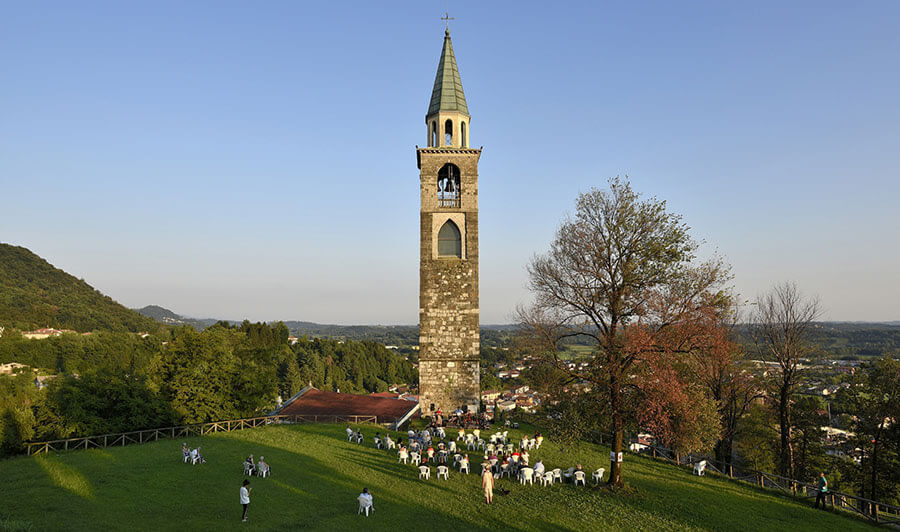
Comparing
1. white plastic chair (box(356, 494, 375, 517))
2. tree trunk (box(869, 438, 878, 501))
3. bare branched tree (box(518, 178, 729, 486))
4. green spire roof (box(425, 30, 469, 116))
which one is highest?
green spire roof (box(425, 30, 469, 116))

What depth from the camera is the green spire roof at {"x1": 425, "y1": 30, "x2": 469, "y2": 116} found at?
3331cm

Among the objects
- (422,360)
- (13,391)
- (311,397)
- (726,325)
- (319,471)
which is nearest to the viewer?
(319,471)

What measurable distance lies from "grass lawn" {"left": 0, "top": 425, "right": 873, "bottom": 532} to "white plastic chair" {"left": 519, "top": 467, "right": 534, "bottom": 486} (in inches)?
12.7

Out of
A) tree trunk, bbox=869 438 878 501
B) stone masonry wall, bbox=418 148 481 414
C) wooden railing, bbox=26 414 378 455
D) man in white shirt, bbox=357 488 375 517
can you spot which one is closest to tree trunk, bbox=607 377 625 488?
man in white shirt, bbox=357 488 375 517

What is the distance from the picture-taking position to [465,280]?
106 ft

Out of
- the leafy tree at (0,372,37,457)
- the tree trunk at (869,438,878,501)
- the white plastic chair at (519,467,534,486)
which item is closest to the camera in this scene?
the white plastic chair at (519,467,534,486)

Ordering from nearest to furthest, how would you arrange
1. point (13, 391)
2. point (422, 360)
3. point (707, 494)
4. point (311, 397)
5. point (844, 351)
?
1. point (707, 494)
2. point (13, 391)
3. point (422, 360)
4. point (311, 397)
5. point (844, 351)

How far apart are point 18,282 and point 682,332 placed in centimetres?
25194

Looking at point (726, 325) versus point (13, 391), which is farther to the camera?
point (726, 325)

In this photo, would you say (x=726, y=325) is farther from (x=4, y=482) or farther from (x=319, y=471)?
(x=4, y=482)

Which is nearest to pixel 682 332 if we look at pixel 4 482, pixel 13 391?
pixel 4 482

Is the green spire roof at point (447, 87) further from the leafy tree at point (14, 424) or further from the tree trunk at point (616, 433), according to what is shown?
the leafy tree at point (14, 424)

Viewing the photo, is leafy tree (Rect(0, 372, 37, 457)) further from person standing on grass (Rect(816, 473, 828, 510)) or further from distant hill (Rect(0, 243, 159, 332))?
distant hill (Rect(0, 243, 159, 332))

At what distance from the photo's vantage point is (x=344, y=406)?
4334 centimetres
